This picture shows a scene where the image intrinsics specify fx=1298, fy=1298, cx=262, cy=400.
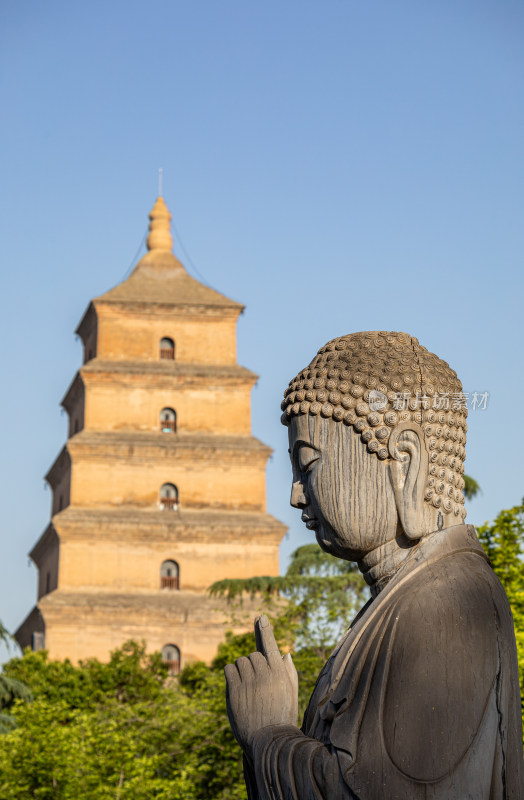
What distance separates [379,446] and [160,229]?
4461cm

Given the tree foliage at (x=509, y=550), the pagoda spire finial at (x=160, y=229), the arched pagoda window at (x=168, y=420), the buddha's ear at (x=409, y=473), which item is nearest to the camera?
the buddha's ear at (x=409, y=473)

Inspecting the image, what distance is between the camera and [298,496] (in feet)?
11.5

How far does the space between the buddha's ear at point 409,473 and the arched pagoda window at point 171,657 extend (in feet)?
117

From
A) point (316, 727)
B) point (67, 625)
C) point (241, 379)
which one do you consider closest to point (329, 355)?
point (316, 727)

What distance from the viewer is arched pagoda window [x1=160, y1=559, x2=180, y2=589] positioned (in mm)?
39594

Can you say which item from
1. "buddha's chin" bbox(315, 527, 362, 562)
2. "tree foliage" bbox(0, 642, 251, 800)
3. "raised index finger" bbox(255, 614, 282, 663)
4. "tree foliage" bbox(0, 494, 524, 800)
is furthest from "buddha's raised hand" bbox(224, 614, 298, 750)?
"tree foliage" bbox(0, 642, 251, 800)

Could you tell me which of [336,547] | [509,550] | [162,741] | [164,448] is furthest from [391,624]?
[164,448]

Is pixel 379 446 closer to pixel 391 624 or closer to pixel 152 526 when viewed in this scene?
pixel 391 624

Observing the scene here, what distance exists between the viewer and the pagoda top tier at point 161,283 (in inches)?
1699

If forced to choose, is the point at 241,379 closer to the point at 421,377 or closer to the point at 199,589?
the point at 199,589

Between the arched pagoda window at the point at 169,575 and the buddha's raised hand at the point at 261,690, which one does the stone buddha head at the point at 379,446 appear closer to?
the buddha's raised hand at the point at 261,690

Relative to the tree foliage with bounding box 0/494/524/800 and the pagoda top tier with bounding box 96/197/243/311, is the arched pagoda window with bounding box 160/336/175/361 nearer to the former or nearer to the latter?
the pagoda top tier with bounding box 96/197/243/311

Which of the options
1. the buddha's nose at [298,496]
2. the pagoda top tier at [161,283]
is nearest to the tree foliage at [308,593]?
the pagoda top tier at [161,283]

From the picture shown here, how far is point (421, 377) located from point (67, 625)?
1409 inches
